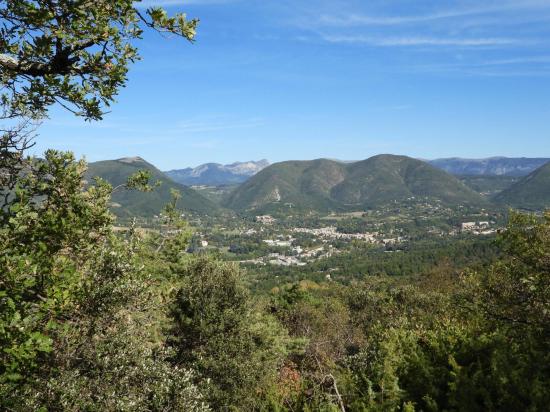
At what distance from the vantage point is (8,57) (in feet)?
20.9

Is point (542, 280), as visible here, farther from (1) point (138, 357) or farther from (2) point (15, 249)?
(2) point (15, 249)

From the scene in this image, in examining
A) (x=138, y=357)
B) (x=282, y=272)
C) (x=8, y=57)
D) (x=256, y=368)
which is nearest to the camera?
(x=8, y=57)

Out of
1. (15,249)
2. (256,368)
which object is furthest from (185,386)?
(256,368)

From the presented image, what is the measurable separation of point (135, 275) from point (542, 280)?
A: 12.0 metres

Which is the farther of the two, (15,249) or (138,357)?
(138,357)

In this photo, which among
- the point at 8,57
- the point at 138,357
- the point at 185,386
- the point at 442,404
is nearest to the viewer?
the point at 8,57

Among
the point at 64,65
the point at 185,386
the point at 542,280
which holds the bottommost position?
the point at 185,386

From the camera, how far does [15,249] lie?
7414 mm

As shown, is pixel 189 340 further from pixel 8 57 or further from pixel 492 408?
pixel 8 57

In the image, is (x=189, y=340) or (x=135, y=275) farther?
(x=189, y=340)

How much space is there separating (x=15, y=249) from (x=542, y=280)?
13.9m

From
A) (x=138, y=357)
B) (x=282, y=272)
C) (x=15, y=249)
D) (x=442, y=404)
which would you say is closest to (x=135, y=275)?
(x=138, y=357)

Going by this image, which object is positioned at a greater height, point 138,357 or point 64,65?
point 64,65

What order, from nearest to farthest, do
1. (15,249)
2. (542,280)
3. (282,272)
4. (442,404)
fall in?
1. (15,249)
2. (542,280)
3. (442,404)
4. (282,272)
